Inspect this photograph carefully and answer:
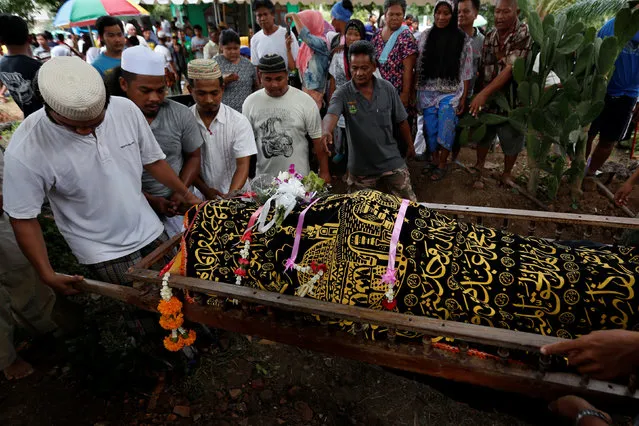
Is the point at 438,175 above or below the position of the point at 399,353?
below

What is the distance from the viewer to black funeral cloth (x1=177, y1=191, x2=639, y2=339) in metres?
1.81

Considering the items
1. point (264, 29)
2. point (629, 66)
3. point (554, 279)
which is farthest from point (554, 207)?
point (264, 29)

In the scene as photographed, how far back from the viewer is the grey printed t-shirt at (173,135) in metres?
2.77

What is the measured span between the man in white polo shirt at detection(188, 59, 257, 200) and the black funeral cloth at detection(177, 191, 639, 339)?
2.98 feet

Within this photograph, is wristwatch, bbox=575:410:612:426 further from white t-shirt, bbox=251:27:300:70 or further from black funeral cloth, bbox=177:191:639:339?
white t-shirt, bbox=251:27:300:70

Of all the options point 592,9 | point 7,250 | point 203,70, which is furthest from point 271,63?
point 592,9

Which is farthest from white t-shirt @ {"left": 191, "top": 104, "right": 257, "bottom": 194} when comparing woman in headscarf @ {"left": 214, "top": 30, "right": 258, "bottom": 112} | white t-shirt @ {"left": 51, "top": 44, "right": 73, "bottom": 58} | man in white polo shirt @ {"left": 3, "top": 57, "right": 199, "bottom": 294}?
white t-shirt @ {"left": 51, "top": 44, "right": 73, "bottom": 58}

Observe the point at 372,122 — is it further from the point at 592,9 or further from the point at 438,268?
the point at 592,9

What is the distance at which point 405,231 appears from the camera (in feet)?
6.68

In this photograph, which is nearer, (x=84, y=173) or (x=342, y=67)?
(x=84, y=173)

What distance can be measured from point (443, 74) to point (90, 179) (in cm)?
370

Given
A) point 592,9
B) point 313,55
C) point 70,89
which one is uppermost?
point 592,9

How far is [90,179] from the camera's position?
2143 mm

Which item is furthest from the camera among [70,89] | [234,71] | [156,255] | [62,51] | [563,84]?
[62,51]
